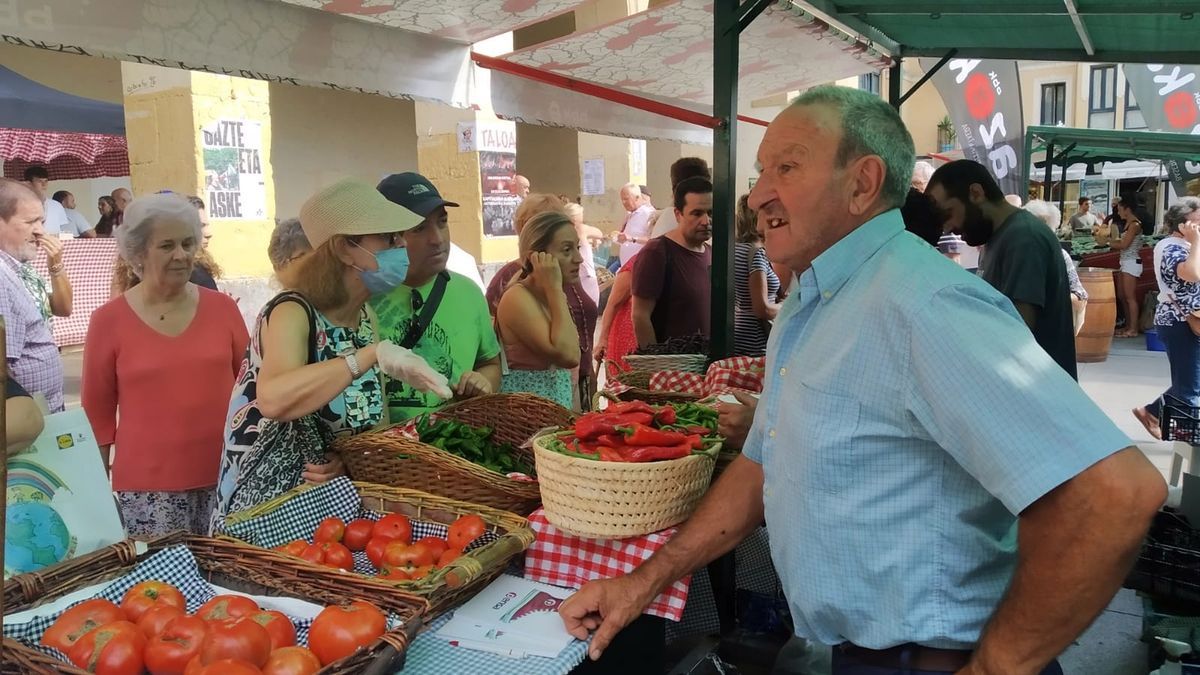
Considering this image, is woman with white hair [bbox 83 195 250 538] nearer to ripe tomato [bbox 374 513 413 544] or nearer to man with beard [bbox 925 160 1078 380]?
ripe tomato [bbox 374 513 413 544]

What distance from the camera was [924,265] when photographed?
5.24ft

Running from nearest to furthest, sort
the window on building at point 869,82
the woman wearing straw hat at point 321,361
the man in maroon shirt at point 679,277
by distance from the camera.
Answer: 1. the woman wearing straw hat at point 321,361
2. the man in maroon shirt at point 679,277
3. the window on building at point 869,82

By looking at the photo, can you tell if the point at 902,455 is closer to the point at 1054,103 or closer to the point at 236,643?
the point at 236,643

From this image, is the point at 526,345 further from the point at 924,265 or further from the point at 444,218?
the point at 924,265

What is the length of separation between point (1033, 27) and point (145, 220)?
4896 mm

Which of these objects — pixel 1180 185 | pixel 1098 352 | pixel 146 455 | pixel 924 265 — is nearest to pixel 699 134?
pixel 146 455

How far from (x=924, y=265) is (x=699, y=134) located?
5898mm

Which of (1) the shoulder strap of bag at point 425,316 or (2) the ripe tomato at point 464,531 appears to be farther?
(1) the shoulder strap of bag at point 425,316

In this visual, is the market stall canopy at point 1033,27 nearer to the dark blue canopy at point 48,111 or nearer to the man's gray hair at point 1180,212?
the man's gray hair at point 1180,212

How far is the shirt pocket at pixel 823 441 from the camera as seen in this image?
5.28 feet

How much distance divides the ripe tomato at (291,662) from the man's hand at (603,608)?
0.58 m

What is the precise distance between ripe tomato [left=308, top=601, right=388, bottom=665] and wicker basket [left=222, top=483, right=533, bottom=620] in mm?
155

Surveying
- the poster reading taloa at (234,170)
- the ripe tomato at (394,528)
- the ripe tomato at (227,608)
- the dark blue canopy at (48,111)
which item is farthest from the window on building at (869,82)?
the ripe tomato at (227,608)

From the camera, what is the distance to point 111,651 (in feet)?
4.89
